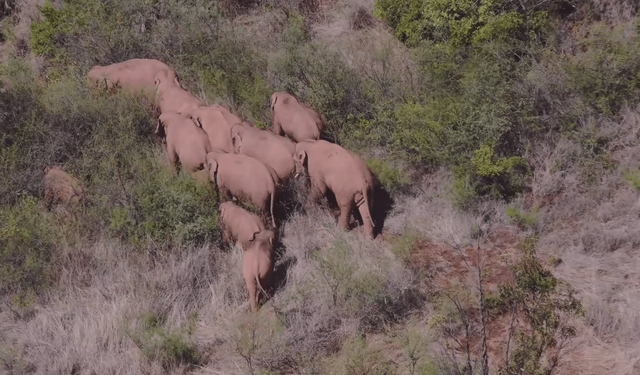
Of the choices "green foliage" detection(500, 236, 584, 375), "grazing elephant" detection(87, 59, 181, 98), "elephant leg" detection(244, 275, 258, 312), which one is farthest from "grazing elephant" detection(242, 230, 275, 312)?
"grazing elephant" detection(87, 59, 181, 98)

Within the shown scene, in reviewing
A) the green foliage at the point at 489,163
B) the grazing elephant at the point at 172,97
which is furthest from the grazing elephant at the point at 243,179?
the green foliage at the point at 489,163

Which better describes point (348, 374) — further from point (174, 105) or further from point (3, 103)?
point (3, 103)

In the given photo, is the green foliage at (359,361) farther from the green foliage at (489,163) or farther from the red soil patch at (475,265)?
the green foliage at (489,163)

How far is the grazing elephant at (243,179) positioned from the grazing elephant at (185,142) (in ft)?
1.47

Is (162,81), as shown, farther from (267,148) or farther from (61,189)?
(267,148)

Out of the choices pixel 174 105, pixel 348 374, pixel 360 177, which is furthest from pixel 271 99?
pixel 348 374

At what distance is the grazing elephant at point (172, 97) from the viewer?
364 inches

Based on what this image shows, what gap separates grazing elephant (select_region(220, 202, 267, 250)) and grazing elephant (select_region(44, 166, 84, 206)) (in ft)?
6.03

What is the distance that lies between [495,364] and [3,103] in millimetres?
7066

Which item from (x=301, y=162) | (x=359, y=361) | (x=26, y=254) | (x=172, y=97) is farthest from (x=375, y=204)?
(x=26, y=254)

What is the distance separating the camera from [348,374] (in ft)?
18.7

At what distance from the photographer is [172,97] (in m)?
9.41

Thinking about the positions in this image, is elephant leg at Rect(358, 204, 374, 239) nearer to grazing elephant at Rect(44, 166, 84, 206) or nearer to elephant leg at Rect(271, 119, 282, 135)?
elephant leg at Rect(271, 119, 282, 135)

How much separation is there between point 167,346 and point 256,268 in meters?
1.14
